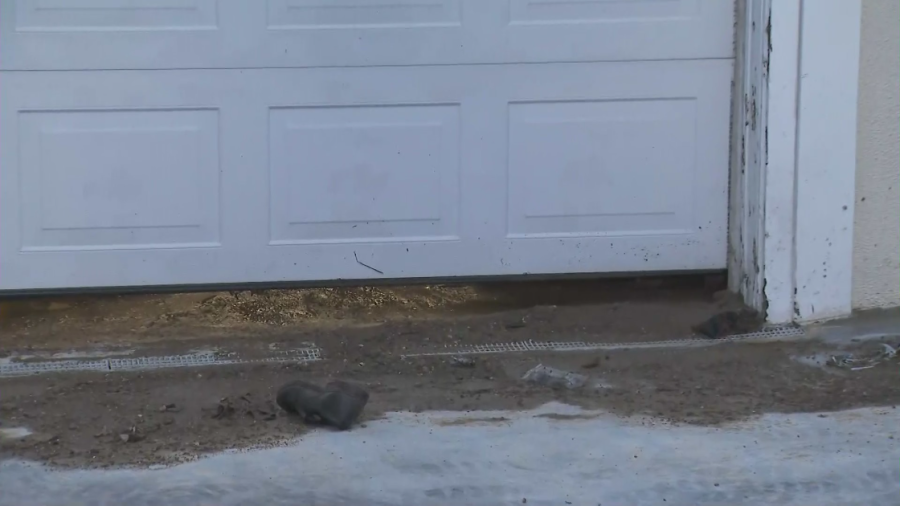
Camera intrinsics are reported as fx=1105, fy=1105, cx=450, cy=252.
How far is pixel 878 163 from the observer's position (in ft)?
13.4

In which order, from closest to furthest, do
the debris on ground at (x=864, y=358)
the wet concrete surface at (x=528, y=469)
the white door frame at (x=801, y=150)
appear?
the wet concrete surface at (x=528, y=469), the debris on ground at (x=864, y=358), the white door frame at (x=801, y=150)

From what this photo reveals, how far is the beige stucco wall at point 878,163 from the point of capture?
398 cm

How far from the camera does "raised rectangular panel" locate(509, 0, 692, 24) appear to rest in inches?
165

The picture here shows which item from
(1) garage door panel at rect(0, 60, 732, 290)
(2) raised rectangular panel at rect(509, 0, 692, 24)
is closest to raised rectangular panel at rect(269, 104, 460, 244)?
(1) garage door panel at rect(0, 60, 732, 290)

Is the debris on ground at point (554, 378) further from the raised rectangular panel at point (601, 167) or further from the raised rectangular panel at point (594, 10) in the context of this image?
the raised rectangular panel at point (594, 10)

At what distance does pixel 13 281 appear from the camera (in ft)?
13.8

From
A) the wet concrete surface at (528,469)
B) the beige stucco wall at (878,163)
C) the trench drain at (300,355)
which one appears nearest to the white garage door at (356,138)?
the trench drain at (300,355)

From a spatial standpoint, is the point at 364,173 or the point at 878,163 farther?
the point at 364,173

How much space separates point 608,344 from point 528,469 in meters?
1.22

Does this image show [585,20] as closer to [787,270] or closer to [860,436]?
[787,270]

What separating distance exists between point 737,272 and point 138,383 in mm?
2289

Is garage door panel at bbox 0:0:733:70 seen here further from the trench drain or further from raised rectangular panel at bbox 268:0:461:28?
the trench drain

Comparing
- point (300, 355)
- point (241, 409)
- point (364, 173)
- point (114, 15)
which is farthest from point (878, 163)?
point (114, 15)

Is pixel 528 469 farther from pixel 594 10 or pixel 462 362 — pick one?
pixel 594 10
